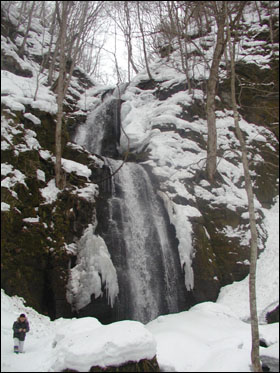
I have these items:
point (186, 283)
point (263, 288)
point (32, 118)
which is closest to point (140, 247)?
point (186, 283)

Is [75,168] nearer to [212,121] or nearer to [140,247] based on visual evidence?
[140,247]

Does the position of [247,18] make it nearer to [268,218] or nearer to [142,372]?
[268,218]

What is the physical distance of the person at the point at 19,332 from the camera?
4459 mm

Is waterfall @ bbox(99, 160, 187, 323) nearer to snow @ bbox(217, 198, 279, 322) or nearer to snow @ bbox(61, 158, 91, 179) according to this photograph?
snow @ bbox(61, 158, 91, 179)

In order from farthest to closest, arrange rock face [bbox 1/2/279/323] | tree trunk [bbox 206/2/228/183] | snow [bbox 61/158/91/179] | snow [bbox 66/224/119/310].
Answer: tree trunk [bbox 206/2/228/183] < snow [bbox 61/158/91/179] < snow [bbox 66/224/119/310] < rock face [bbox 1/2/279/323]

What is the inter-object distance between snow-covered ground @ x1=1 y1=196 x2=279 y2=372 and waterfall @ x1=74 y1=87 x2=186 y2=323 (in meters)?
1.17

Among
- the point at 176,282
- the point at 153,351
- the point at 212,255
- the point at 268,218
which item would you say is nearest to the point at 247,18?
the point at 268,218

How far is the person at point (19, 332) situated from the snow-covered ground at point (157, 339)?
10cm

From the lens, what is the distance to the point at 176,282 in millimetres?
10406

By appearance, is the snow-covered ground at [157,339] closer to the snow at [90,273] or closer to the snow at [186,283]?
the snow at [186,283]

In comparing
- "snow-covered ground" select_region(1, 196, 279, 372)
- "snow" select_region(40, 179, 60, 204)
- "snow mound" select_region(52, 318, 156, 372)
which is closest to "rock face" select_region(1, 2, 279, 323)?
"snow" select_region(40, 179, 60, 204)

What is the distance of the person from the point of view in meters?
4.46

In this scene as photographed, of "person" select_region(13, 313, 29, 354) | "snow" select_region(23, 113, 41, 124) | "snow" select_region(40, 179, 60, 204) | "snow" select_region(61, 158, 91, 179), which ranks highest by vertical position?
"snow" select_region(23, 113, 41, 124)

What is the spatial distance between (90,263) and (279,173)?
410 inches
